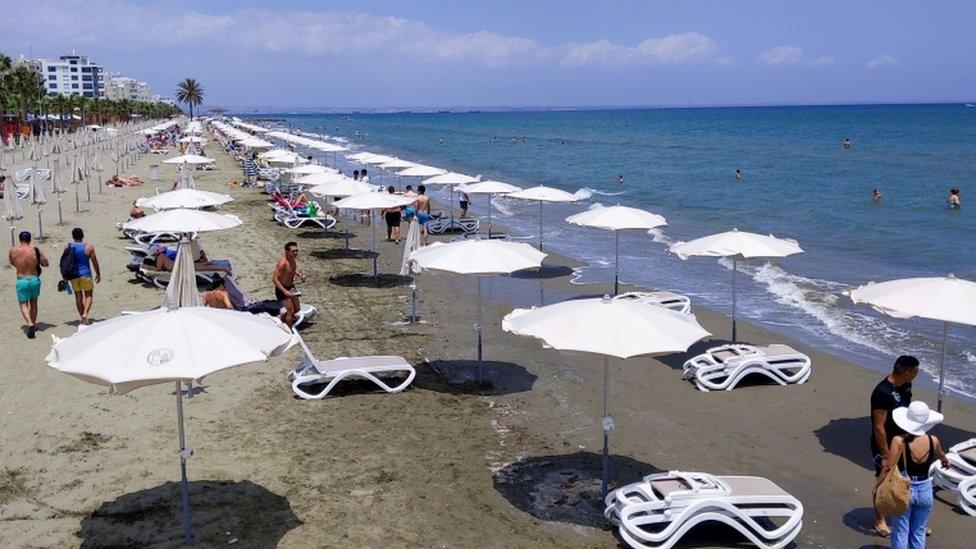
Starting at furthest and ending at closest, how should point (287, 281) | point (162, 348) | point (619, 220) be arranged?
point (619, 220) → point (287, 281) → point (162, 348)

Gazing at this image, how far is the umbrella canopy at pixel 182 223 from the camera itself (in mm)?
11641

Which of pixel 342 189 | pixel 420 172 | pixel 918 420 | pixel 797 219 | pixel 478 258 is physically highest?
pixel 420 172

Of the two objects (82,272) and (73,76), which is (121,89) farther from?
(82,272)

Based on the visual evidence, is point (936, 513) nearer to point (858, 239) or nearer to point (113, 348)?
point (113, 348)

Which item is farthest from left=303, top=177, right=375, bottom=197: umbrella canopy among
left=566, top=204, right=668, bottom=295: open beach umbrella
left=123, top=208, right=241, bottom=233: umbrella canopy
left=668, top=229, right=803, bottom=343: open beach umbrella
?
left=668, top=229, right=803, bottom=343: open beach umbrella

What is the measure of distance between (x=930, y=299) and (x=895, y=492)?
2888mm

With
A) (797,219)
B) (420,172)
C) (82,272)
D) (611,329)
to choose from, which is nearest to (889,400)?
(611,329)

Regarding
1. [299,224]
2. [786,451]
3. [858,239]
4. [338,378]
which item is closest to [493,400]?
[338,378]

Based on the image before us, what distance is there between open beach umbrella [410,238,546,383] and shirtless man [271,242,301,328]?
7.60 feet

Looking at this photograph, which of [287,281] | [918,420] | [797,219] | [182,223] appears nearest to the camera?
[918,420]

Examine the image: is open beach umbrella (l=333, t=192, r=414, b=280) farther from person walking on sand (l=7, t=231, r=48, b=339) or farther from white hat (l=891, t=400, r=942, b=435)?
white hat (l=891, t=400, r=942, b=435)

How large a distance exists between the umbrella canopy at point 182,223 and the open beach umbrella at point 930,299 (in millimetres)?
8768

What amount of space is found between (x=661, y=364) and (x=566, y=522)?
4513 mm

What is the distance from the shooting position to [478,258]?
29.3ft
